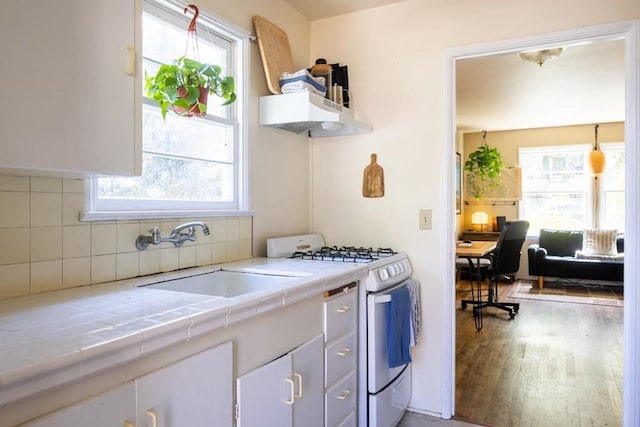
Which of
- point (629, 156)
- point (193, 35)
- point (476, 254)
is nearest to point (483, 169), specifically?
point (476, 254)

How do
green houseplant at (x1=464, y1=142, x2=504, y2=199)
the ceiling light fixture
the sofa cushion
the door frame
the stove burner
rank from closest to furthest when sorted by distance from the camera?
the door frame < the stove burner < the ceiling light fixture < the sofa cushion < green houseplant at (x1=464, y1=142, x2=504, y2=199)

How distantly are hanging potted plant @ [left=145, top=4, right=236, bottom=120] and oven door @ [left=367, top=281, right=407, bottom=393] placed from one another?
1.20m

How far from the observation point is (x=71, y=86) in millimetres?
1199

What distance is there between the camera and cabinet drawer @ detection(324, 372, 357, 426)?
1.85 meters

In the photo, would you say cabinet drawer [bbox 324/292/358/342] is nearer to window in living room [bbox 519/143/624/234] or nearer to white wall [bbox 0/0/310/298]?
white wall [bbox 0/0/310/298]

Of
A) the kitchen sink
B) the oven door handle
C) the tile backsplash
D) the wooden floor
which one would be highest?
the tile backsplash

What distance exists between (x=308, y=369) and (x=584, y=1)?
2232 mm

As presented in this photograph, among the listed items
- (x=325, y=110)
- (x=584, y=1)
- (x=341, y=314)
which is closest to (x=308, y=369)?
(x=341, y=314)

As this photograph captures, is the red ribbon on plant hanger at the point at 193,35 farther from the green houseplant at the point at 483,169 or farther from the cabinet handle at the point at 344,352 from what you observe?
the green houseplant at the point at 483,169

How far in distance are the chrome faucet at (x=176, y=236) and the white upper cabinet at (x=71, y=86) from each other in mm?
439

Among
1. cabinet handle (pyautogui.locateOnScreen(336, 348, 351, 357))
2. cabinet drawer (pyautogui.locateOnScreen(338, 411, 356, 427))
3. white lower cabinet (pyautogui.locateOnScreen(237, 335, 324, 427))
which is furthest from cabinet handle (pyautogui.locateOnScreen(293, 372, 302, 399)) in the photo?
cabinet drawer (pyautogui.locateOnScreen(338, 411, 356, 427))

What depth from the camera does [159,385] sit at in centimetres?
106

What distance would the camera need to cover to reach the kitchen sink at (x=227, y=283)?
185 centimetres

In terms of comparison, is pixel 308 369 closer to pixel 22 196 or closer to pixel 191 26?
pixel 22 196
